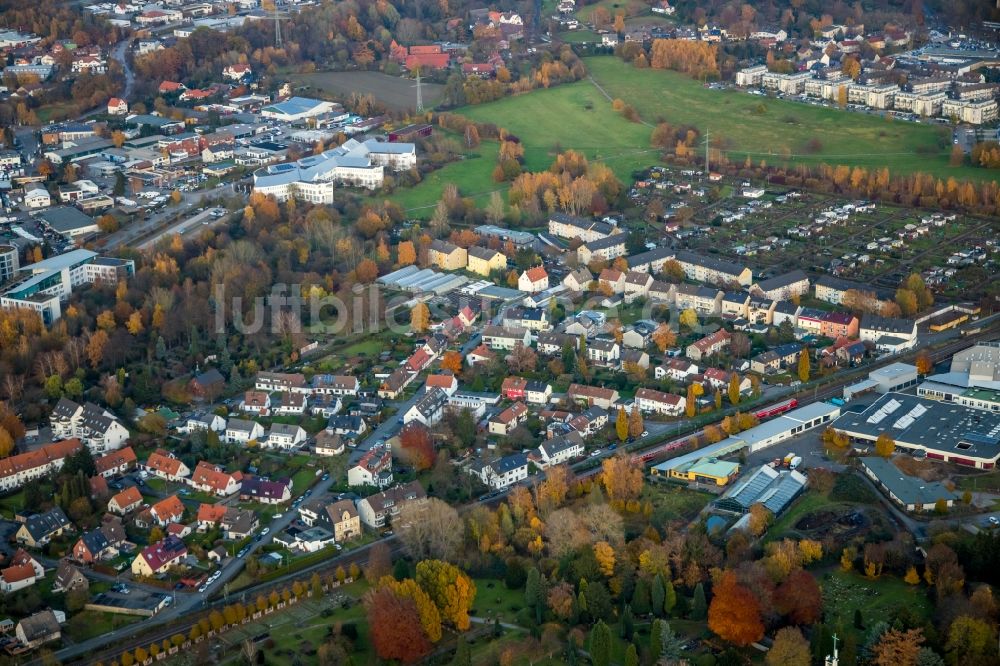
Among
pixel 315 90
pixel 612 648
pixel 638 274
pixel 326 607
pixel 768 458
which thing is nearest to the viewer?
pixel 612 648

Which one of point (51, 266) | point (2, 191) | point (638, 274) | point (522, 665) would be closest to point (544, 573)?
point (522, 665)

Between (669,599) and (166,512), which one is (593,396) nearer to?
(669,599)

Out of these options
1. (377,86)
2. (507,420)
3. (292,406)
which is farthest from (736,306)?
(377,86)

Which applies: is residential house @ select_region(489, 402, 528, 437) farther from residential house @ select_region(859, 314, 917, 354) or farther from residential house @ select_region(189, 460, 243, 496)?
residential house @ select_region(859, 314, 917, 354)

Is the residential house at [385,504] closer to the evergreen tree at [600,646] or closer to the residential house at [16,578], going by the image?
the evergreen tree at [600,646]

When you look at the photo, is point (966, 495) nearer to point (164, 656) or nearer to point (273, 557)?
point (273, 557)

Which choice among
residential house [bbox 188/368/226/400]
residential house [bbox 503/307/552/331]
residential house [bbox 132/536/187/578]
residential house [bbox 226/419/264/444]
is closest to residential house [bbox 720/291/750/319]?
residential house [bbox 503/307/552/331]
